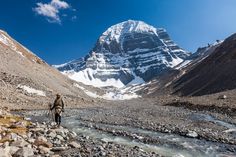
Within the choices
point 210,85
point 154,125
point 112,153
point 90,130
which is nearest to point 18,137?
point 112,153

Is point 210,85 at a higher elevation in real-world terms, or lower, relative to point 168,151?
higher

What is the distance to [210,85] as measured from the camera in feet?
422

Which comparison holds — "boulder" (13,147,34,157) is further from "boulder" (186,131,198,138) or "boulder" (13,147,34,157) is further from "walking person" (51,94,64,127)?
"boulder" (186,131,198,138)

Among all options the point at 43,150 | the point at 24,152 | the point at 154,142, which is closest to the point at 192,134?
the point at 154,142

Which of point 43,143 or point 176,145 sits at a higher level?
point 43,143

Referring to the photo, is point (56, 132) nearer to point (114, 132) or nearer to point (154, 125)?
point (114, 132)

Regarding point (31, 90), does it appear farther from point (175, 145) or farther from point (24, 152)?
point (24, 152)

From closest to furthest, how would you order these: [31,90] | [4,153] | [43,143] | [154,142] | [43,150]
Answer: [4,153], [43,150], [43,143], [154,142], [31,90]

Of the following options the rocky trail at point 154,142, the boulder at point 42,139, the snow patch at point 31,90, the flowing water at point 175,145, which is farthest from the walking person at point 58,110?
the snow patch at point 31,90

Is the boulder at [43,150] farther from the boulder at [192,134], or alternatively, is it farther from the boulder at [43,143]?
the boulder at [192,134]

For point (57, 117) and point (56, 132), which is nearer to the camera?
point (56, 132)

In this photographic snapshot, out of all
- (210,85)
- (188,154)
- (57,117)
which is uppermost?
(210,85)

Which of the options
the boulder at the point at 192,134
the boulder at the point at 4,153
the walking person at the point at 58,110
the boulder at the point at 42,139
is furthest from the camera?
the walking person at the point at 58,110

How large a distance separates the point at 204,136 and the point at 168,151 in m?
7.30
